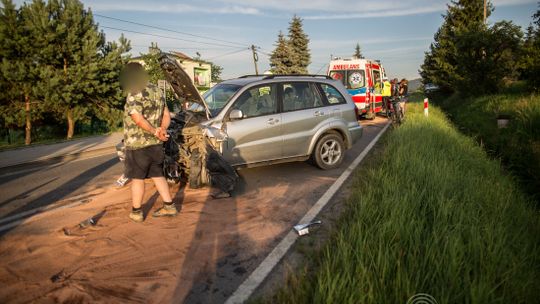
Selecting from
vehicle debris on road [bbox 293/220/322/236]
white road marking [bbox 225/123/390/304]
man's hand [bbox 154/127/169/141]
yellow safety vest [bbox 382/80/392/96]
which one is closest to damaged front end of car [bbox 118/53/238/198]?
man's hand [bbox 154/127/169/141]

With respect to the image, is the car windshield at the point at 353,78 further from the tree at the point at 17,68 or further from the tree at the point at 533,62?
the tree at the point at 17,68

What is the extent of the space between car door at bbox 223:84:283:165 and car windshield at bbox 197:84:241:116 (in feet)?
0.81

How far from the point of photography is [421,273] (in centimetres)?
268

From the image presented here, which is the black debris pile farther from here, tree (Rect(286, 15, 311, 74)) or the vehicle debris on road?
tree (Rect(286, 15, 311, 74))

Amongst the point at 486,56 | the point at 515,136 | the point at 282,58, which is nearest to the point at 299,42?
the point at 282,58

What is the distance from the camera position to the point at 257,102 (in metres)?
6.07

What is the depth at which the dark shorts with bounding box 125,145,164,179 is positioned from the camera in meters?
4.20

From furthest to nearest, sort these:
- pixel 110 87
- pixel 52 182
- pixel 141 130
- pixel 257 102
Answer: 1. pixel 110 87
2. pixel 52 182
3. pixel 257 102
4. pixel 141 130

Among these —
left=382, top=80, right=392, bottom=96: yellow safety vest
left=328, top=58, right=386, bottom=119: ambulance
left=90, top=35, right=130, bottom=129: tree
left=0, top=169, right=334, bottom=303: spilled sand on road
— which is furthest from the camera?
left=90, top=35, right=130, bottom=129: tree

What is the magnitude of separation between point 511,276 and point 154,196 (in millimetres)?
4754

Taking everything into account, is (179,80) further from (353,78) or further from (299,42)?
(299,42)

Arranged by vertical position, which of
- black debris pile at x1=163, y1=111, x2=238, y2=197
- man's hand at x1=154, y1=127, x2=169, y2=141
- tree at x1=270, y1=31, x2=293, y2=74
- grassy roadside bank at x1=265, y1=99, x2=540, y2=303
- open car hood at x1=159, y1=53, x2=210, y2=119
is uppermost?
tree at x1=270, y1=31, x2=293, y2=74

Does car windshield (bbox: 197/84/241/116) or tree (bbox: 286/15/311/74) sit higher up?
tree (bbox: 286/15/311/74)

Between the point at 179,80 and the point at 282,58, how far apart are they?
170 ft
